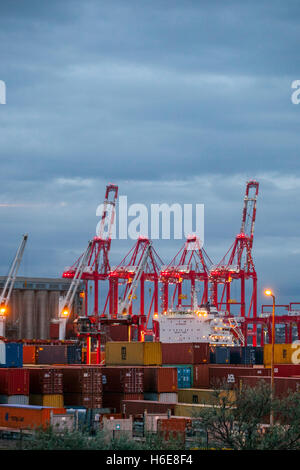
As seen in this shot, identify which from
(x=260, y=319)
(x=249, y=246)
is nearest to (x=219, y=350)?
(x=260, y=319)

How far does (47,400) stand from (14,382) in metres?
2.65

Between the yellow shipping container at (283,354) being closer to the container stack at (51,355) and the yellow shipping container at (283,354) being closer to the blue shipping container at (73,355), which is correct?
the blue shipping container at (73,355)

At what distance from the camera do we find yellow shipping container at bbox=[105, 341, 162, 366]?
61219mm

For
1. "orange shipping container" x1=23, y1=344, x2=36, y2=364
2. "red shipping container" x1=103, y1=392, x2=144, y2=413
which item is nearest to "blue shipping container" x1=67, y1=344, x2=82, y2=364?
"orange shipping container" x1=23, y1=344, x2=36, y2=364

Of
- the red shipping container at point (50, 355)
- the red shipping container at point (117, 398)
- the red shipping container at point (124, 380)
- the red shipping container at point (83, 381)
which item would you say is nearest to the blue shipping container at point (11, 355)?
the red shipping container at point (83, 381)

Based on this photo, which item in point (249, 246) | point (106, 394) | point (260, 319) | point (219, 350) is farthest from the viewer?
point (249, 246)

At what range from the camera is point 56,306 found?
121812 mm

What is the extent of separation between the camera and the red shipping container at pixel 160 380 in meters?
54.6

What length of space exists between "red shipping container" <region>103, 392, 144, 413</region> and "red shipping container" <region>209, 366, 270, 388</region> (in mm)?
8920

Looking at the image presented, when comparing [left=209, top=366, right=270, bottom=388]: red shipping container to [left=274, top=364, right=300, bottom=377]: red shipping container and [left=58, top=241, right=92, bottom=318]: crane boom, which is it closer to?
[left=274, top=364, right=300, bottom=377]: red shipping container

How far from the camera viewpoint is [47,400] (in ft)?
167
